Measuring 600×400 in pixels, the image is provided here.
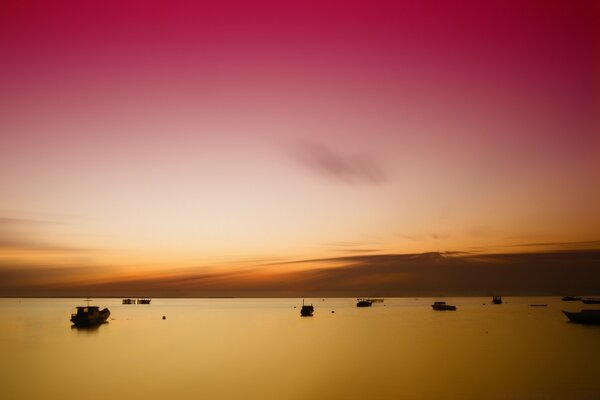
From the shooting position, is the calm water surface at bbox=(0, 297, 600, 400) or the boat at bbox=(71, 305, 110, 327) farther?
the boat at bbox=(71, 305, 110, 327)

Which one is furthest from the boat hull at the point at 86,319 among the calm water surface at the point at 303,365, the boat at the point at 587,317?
the boat at the point at 587,317

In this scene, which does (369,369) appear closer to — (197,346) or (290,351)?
(290,351)

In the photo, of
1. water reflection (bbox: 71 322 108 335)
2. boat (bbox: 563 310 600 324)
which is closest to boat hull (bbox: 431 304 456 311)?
boat (bbox: 563 310 600 324)

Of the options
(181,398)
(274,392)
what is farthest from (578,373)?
(181,398)

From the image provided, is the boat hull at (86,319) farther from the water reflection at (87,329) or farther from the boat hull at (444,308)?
the boat hull at (444,308)

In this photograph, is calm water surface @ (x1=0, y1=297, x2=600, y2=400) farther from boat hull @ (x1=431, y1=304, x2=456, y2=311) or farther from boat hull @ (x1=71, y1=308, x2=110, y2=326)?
boat hull @ (x1=431, y1=304, x2=456, y2=311)

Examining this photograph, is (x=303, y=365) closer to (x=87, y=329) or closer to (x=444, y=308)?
(x=87, y=329)

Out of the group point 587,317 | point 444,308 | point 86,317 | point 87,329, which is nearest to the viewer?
point 86,317

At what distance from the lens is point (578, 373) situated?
127 feet

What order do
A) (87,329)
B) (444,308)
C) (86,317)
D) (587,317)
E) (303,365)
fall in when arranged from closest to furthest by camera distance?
(303,365) < (86,317) < (87,329) < (587,317) < (444,308)

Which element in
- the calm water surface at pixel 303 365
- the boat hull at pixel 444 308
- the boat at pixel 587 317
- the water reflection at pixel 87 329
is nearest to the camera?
the calm water surface at pixel 303 365

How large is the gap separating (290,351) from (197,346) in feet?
34.4

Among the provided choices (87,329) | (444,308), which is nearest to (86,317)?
(87,329)

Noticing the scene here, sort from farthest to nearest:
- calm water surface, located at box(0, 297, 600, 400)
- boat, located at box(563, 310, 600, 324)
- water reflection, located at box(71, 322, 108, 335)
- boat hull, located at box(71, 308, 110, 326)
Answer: boat, located at box(563, 310, 600, 324) → boat hull, located at box(71, 308, 110, 326) → water reflection, located at box(71, 322, 108, 335) → calm water surface, located at box(0, 297, 600, 400)
